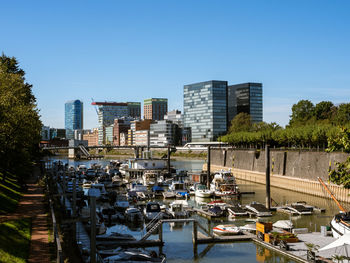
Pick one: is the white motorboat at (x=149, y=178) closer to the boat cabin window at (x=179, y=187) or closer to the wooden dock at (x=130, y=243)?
the boat cabin window at (x=179, y=187)

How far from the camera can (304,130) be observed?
96812 mm

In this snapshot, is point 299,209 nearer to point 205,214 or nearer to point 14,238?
point 205,214

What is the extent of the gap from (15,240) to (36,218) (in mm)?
8070

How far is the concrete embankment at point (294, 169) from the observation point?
6949cm

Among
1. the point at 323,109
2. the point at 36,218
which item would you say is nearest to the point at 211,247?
the point at 36,218

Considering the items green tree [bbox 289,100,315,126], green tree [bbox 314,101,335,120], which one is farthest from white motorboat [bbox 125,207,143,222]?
green tree [bbox 314,101,335,120]

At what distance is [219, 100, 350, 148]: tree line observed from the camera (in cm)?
9128

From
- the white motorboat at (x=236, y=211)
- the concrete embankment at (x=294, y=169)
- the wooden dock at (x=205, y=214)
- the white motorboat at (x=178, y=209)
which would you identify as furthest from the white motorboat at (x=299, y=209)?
the white motorboat at (x=178, y=209)

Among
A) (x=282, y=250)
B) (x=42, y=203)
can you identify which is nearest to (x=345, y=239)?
(x=282, y=250)

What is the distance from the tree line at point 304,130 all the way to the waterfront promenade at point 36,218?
2084 inches

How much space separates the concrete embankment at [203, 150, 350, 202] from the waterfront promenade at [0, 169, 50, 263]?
38971 millimetres

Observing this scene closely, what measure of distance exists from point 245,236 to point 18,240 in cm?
1977

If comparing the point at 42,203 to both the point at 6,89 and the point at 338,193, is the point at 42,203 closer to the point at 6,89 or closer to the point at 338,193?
the point at 6,89

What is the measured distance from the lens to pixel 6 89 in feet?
174
